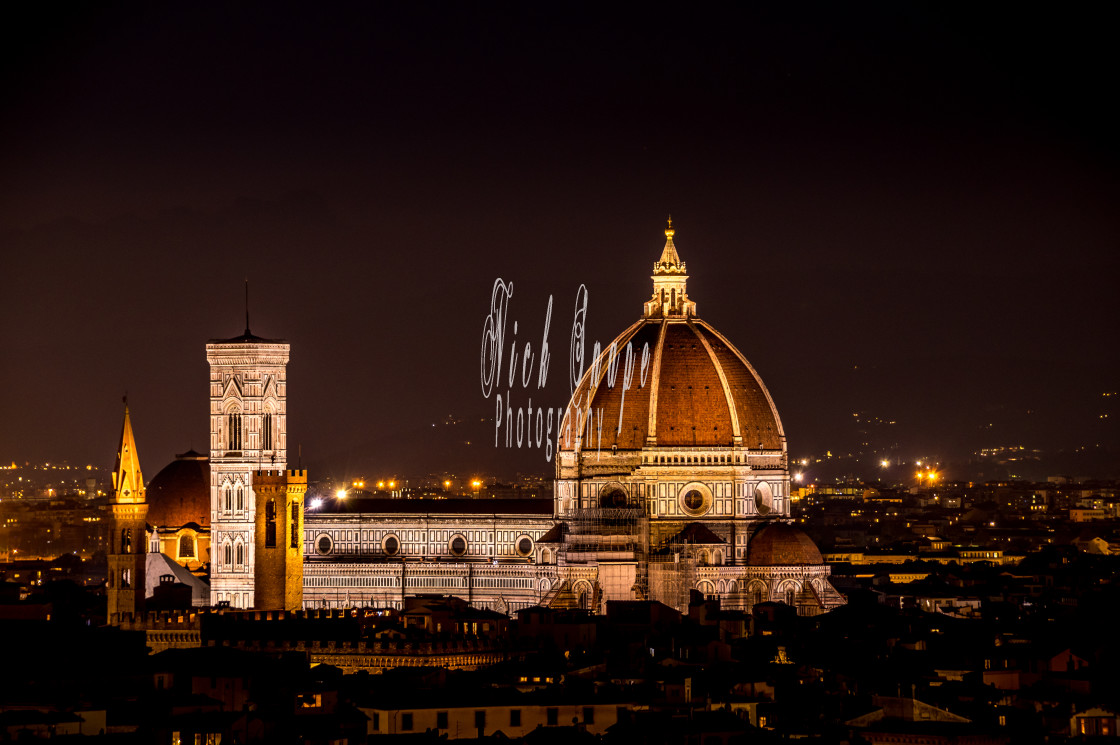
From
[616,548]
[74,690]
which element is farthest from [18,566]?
[74,690]

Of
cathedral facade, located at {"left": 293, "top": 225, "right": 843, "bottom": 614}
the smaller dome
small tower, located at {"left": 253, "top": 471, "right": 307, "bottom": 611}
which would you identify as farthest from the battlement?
the smaller dome

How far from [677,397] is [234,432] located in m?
19.3

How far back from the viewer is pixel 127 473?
5586 inches

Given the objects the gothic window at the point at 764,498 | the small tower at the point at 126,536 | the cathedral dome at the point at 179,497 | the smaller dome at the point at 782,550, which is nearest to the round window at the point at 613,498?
the smaller dome at the point at 782,550

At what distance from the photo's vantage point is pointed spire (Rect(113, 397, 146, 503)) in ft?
460

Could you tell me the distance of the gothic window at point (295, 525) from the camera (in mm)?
142125

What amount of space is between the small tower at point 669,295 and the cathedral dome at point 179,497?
81.3 feet

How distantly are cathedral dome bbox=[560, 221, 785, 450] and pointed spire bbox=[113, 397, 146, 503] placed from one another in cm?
1999

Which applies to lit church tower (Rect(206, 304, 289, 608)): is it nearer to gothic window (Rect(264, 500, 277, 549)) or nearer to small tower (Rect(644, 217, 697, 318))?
gothic window (Rect(264, 500, 277, 549))

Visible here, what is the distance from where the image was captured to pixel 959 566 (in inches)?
7343

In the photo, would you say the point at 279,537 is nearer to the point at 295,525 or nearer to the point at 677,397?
the point at 295,525

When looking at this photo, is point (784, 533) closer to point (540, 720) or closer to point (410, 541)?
point (410, 541)

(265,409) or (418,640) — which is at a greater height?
(265,409)

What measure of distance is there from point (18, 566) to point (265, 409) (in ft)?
164
